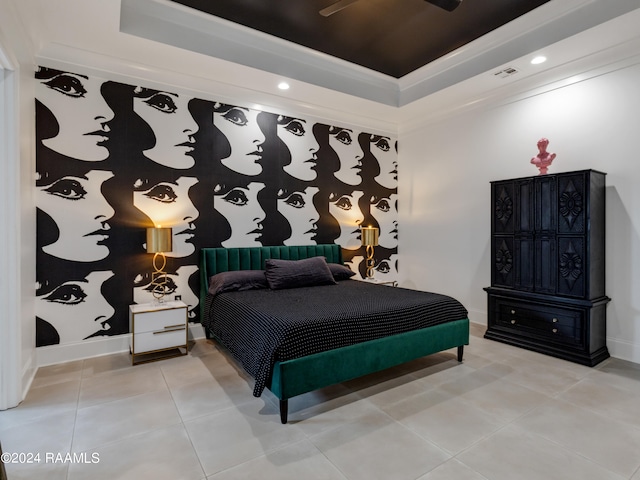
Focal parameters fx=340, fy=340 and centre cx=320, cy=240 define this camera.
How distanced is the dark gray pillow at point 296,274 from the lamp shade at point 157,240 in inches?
44.0

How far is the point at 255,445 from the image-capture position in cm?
202

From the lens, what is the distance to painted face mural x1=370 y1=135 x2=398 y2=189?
5.61 m

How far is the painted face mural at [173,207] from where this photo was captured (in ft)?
12.3

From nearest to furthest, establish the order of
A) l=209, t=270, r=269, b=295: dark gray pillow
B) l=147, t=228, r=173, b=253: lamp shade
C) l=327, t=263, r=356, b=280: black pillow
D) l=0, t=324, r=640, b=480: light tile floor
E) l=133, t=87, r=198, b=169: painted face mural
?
l=0, t=324, r=640, b=480: light tile floor, l=147, t=228, r=173, b=253: lamp shade, l=209, t=270, r=269, b=295: dark gray pillow, l=133, t=87, r=198, b=169: painted face mural, l=327, t=263, r=356, b=280: black pillow

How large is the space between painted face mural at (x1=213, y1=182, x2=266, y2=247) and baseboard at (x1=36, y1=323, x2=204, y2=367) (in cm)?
153

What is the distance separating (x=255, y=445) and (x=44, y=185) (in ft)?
10.2

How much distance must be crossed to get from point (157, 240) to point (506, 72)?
4.18 m

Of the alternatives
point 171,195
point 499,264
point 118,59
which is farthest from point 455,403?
point 118,59

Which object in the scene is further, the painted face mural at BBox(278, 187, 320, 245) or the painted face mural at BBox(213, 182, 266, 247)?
the painted face mural at BBox(278, 187, 320, 245)

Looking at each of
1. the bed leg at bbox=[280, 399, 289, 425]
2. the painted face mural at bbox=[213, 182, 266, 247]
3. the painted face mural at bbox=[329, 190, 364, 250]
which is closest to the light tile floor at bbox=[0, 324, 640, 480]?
the bed leg at bbox=[280, 399, 289, 425]

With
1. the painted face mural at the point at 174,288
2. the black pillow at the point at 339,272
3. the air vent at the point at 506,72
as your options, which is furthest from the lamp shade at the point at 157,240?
the air vent at the point at 506,72

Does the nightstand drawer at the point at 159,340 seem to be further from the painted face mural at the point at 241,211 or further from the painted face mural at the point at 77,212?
the painted face mural at the point at 241,211

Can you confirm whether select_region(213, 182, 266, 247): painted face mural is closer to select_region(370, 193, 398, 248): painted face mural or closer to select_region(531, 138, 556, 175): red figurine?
select_region(370, 193, 398, 248): painted face mural

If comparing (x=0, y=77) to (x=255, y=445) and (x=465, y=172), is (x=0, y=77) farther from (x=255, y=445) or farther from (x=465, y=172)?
(x=465, y=172)
